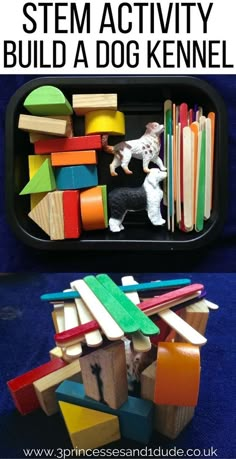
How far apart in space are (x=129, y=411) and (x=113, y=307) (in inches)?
5.0

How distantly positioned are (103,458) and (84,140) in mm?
533

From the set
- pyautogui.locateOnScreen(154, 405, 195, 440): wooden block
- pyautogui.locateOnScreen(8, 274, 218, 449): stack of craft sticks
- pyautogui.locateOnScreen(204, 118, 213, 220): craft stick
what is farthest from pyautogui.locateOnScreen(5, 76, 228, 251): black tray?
pyautogui.locateOnScreen(154, 405, 195, 440): wooden block

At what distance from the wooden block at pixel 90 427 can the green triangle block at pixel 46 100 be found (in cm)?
50

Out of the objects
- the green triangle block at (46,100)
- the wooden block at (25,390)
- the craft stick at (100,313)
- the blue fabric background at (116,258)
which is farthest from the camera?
the blue fabric background at (116,258)

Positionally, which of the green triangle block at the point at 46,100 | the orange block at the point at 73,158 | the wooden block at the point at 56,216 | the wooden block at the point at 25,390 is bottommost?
the wooden block at the point at 25,390

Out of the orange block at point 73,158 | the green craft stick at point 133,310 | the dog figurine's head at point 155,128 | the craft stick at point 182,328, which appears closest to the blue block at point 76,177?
the orange block at point 73,158

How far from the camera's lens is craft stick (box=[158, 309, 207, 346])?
1.77 ft

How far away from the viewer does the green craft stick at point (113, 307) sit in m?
0.53

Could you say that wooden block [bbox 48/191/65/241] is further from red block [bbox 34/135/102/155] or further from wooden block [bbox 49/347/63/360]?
wooden block [bbox 49/347/63/360]

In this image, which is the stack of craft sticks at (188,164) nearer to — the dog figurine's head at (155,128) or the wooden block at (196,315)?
the dog figurine's head at (155,128)

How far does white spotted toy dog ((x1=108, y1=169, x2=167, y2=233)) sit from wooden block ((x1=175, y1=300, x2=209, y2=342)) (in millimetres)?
296

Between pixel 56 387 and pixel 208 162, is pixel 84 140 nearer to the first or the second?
pixel 208 162

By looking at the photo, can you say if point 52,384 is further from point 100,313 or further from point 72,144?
point 72,144

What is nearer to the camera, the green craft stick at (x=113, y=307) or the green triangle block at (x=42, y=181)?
the green craft stick at (x=113, y=307)
